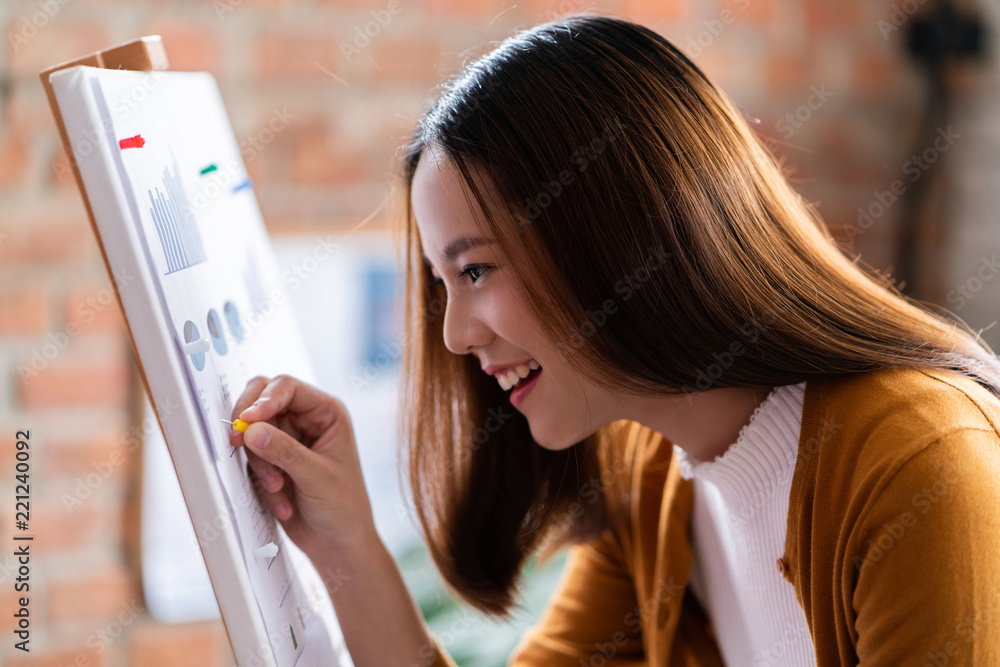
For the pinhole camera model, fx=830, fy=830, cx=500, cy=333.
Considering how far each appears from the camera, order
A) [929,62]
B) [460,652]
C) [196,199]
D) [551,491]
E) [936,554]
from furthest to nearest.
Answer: [929,62]
[460,652]
[551,491]
[196,199]
[936,554]

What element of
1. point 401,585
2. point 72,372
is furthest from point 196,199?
point 72,372

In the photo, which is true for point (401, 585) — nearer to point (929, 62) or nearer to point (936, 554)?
point (936, 554)

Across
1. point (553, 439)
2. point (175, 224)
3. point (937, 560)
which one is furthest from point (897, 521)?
point (175, 224)

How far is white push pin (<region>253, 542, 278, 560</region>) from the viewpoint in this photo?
0.66m

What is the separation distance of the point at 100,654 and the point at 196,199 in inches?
33.8

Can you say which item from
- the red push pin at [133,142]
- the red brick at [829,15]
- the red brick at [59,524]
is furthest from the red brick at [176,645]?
the red brick at [829,15]

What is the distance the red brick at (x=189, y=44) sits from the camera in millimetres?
1210

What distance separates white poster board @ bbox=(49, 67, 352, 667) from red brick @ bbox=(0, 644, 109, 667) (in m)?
0.60

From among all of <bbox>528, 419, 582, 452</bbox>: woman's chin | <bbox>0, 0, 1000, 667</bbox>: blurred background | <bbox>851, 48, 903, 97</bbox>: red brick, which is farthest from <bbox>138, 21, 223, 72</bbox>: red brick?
<bbox>851, 48, 903, 97</bbox>: red brick

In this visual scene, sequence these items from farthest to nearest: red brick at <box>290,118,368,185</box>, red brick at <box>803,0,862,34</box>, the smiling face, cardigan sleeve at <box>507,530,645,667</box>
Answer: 1. red brick at <box>803,0,862,34</box>
2. red brick at <box>290,118,368,185</box>
3. cardigan sleeve at <box>507,530,645,667</box>
4. the smiling face

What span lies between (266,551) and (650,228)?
1.36 ft

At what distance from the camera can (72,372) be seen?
1201 mm

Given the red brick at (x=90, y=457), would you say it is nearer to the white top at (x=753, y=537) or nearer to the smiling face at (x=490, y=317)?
the smiling face at (x=490, y=317)

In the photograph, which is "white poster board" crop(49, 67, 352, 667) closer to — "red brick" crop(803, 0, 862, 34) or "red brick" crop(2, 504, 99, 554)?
"red brick" crop(2, 504, 99, 554)
